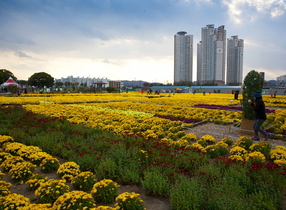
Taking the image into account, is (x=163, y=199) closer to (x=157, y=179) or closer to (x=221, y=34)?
(x=157, y=179)

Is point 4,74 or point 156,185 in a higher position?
point 4,74

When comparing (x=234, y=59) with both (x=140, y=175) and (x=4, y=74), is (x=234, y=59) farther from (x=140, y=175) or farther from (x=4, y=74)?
(x=140, y=175)

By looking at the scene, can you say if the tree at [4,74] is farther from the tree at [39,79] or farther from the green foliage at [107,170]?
the green foliage at [107,170]

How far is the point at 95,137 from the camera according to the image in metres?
9.02

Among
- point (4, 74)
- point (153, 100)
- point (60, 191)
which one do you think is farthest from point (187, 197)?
point (4, 74)

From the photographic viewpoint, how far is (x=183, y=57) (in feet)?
383

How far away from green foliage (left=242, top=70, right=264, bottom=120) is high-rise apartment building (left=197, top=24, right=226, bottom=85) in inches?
3959

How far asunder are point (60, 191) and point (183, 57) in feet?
385

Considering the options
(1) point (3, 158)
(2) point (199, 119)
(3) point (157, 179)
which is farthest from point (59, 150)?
(2) point (199, 119)

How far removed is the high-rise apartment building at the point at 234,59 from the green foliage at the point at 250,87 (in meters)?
114

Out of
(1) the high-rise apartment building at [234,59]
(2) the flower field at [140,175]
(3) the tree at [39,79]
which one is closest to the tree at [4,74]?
(3) the tree at [39,79]

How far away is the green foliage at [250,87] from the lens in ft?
34.7

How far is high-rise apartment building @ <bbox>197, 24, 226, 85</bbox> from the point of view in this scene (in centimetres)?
10475

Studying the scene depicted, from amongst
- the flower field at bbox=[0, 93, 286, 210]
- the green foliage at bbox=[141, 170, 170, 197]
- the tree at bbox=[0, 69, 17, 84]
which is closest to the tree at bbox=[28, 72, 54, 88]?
the tree at bbox=[0, 69, 17, 84]
